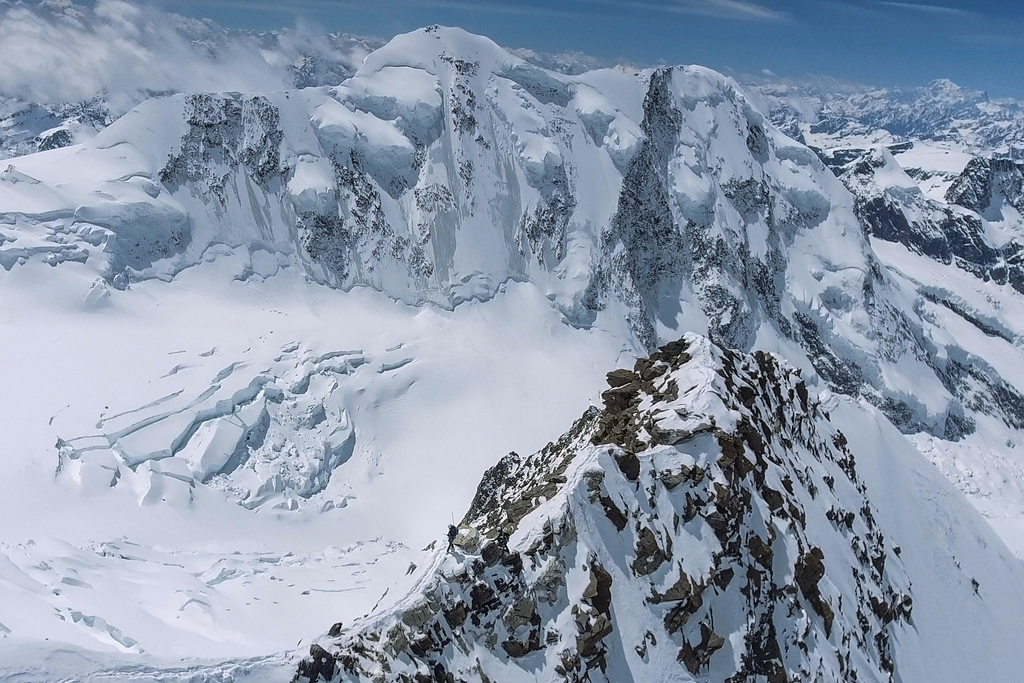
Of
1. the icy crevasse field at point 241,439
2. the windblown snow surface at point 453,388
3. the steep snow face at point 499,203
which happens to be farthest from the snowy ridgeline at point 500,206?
the icy crevasse field at point 241,439

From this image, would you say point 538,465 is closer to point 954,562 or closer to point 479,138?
point 954,562

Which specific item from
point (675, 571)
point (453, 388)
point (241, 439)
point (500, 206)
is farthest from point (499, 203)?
point (675, 571)

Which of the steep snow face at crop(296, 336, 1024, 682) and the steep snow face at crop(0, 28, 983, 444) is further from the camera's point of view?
the steep snow face at crop(0, 28, 983, 444)

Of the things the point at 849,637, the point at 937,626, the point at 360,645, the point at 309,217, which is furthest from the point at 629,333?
the point at 360,645

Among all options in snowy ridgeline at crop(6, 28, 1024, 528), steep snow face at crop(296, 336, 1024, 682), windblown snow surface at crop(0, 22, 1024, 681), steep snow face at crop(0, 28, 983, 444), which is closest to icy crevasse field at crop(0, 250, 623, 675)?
windblown snow surface at crop(0, 22, 1024, 681)

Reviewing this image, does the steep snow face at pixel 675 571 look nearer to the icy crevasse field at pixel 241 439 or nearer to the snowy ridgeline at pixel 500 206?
the icy crevasse field at pixel 241 439

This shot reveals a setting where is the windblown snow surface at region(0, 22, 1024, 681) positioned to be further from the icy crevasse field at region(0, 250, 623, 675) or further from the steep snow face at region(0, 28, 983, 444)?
the steep snow face at region(0, 28, 983, 444)
